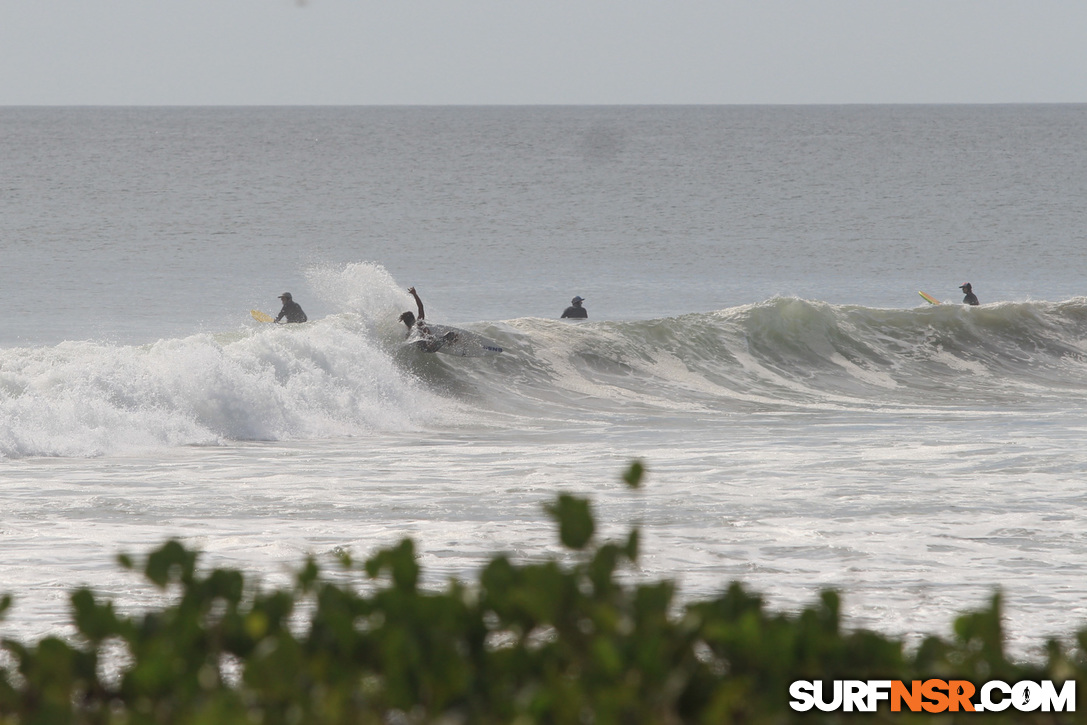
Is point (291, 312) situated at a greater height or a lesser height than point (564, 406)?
greater

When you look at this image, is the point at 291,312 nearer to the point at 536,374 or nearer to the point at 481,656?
the point at 536,374

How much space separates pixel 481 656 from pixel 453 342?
17.8 meters

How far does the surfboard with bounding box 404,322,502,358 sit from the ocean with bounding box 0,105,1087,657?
20 centimetres

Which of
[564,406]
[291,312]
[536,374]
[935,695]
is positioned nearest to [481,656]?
[935,695]

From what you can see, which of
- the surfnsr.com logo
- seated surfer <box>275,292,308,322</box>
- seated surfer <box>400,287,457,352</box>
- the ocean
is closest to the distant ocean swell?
the ocean

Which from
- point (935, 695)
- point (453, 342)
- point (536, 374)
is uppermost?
point (453, 342)

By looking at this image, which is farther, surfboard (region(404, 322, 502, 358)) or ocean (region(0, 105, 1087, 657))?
surfboard (region(404, 322, 502, 358))

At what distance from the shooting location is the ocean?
8367mm

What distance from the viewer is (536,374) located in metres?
20.3

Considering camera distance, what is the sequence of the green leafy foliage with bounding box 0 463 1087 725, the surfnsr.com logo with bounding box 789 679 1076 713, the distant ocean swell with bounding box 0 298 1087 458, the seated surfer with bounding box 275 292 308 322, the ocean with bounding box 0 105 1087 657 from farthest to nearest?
the seated surfer with bounding box 275 292 308 322
the distant ocean swell with bounding box 0 298 1087 458
the ocean with bounding box 0 105 1087 657
the surfnsr.com logo with bounding box 789 679 1076 713
the green leafy foliage with bounding box 0 463 1087 725

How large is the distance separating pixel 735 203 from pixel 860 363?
45142mm

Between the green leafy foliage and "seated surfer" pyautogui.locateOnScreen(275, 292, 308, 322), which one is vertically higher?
"seated surfer" pyautogui.locateOnScreen(275, 292, 308, 322)

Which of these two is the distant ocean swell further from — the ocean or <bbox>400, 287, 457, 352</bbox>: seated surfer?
<bbox>400, 287, 457, 352</bbox>: seated surfer

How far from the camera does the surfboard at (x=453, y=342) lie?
64.4ft
